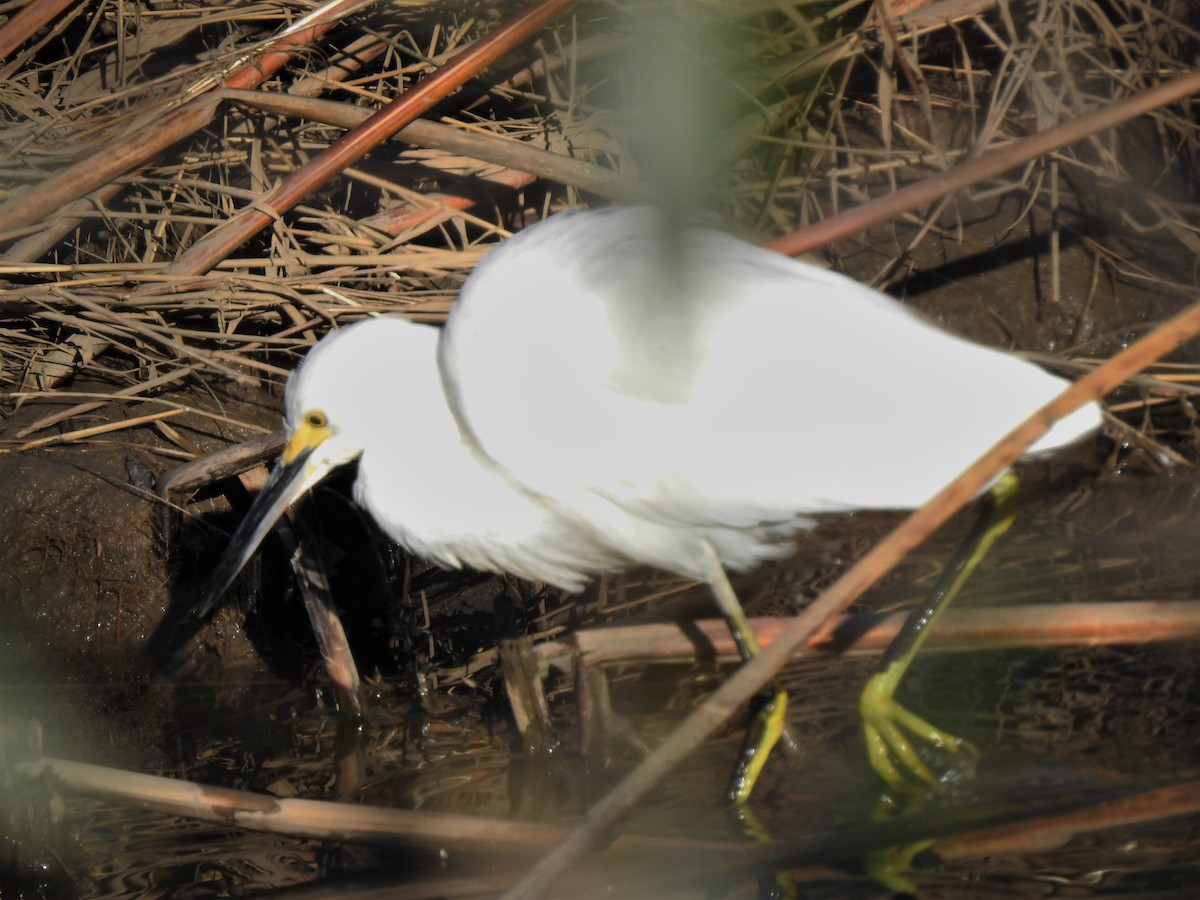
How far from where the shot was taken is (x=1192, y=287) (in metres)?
4.51

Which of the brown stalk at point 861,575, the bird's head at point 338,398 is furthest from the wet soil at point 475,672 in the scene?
the brown stalk at point 861,575

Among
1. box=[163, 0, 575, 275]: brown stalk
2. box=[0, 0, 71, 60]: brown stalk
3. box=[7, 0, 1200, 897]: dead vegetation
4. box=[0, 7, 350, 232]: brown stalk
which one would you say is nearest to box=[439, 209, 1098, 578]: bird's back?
box=[163, 0, 575, 275]: brown stalk

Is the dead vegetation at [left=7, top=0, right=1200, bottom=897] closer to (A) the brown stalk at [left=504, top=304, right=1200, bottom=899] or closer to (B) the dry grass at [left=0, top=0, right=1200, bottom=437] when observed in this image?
(B) the dry grass at [left=0, top=0, right=1200, bottom=437]

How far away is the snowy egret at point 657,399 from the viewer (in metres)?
2.47

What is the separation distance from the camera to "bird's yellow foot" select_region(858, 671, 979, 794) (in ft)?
8.91

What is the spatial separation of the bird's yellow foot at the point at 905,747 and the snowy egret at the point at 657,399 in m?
0.32

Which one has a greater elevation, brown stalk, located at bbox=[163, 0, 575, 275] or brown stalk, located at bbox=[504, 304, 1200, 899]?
brown stalk, located at bbox=[163, 0, 575, 275]

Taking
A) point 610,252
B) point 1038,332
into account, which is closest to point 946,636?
point 610,252

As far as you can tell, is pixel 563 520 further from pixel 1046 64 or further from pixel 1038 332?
pixel 1046 64

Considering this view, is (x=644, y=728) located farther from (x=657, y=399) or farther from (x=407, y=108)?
(x=407, y=108)

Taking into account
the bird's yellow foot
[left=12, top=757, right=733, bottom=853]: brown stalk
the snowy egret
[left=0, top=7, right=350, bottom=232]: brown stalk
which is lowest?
the bird's yellow foot

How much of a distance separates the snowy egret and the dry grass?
122cm

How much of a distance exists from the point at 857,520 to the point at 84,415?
8.47 ft

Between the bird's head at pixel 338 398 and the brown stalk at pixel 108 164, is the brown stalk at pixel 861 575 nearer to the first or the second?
the bird's head at pixel 338 398
